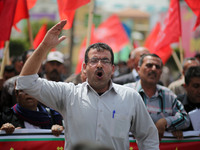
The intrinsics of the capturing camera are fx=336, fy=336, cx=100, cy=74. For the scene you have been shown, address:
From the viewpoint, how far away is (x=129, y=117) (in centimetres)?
264

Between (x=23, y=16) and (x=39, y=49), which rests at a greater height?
(x=23, y=16)

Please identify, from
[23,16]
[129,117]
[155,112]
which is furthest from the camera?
[23,16]

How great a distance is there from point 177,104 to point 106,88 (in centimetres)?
152

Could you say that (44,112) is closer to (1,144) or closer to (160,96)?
(1,144)

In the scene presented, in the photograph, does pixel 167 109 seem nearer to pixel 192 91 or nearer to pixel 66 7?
pixel 192 91

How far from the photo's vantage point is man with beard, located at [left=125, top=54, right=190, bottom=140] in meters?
3.80

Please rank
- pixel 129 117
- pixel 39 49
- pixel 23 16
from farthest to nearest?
pixel 23 16, pixel 129 117, pixel 39 49

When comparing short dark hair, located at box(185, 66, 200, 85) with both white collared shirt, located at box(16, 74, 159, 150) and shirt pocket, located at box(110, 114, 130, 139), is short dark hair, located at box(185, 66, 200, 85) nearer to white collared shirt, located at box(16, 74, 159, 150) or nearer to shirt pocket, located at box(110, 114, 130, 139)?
white collared shirt, located at box(16, 74, 159, 150)

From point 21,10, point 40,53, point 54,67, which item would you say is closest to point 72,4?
point 54,67

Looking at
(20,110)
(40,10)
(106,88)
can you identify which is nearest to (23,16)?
(20,110)

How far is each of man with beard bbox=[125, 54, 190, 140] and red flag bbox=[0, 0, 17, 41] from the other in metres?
2.37

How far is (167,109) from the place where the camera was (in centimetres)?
396

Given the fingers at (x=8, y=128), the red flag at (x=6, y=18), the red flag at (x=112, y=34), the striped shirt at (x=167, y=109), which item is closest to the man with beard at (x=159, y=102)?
the striped shirt at (x=167, y=109)

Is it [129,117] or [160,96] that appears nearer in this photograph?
[129,117]
